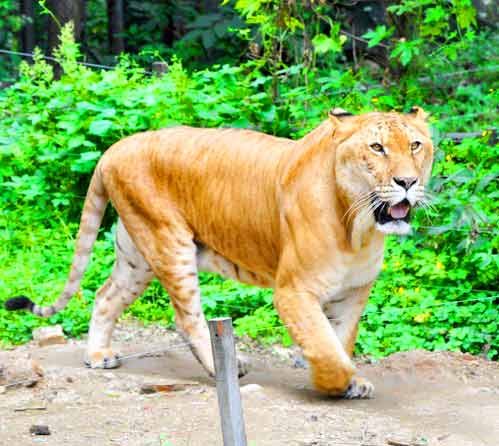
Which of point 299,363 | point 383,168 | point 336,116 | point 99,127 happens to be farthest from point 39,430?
point 99,127

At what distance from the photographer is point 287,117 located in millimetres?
7910

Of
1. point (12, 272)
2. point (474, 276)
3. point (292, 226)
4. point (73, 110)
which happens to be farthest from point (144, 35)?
point (292, 226)

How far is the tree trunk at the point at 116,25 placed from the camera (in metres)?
15.4

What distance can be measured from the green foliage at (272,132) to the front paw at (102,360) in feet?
2.84

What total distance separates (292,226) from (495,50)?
484 cm

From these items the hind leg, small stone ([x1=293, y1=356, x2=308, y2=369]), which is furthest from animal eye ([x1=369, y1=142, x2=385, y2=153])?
the hind leg

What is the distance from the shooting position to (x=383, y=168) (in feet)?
13.3

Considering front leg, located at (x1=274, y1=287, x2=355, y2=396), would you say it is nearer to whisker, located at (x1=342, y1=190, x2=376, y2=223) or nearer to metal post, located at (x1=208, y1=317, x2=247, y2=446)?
whisker, located at (x1=342, y1=190, x2=376, y2=223)

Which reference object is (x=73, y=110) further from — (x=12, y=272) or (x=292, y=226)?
(x=292, y=226)

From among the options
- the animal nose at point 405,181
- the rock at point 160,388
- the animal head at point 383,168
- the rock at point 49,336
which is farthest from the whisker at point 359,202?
the rock at point 49,336

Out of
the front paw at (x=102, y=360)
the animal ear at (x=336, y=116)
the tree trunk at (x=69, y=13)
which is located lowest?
the front paw at (x=102, y=360)

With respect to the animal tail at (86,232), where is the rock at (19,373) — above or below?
below

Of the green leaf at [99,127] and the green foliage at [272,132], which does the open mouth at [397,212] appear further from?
the green leaf at [99,127]

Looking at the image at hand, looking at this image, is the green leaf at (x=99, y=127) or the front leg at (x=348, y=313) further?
the green leaf at (x=99, y=127)
